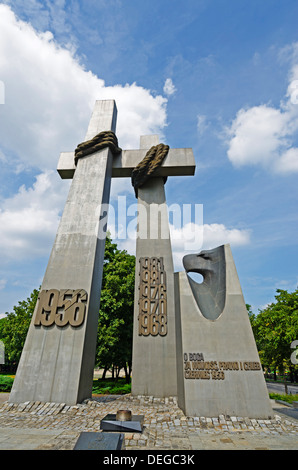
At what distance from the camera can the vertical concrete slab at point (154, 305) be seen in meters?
10.4

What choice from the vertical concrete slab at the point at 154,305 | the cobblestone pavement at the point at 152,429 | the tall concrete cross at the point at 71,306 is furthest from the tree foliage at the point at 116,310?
the cobblestone pavement at the point at 152,429

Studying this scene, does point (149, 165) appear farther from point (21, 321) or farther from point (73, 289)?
point (21, 321)

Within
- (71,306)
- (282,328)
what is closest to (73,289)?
(71,306)

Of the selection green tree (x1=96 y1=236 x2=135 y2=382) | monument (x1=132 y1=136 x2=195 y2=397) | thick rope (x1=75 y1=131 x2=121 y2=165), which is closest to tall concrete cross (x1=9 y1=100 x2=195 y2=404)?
thick rope (x1=75 y1=131 x2=121 y2=165)

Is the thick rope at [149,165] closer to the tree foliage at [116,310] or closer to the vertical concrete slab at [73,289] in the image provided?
the vertical concrete slab at [73,289]

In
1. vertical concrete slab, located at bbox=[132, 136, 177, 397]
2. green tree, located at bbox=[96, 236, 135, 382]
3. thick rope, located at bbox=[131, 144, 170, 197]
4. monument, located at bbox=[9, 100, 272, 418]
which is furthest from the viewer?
green tree, located at bbox=[96, 236, 135, 382]

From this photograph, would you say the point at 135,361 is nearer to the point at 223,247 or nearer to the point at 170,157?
the point at 223,247

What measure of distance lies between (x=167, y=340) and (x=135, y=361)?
1594mm

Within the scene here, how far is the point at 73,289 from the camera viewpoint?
9594mm

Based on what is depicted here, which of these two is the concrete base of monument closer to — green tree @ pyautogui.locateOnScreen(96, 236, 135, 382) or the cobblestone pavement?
the cobblestone pavement

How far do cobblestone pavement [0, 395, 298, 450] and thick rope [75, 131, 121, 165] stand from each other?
34.9ft

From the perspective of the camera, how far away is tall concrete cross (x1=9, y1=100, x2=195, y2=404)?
830cm

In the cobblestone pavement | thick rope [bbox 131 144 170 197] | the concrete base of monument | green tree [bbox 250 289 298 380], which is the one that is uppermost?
thick rope [bbox 131 144 170 197]
